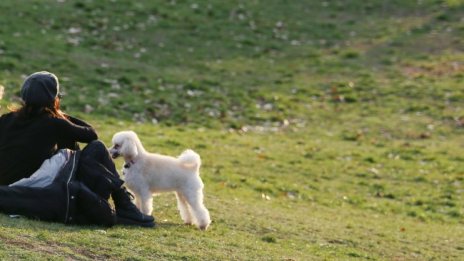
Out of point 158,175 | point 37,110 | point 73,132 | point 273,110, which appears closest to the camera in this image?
point 37,110

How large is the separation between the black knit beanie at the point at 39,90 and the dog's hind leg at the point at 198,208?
2.19 metres

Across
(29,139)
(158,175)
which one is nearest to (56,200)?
(29,139)

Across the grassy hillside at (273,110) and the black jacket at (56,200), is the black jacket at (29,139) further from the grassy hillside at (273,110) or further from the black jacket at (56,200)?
the grassy hillside at (273,110)

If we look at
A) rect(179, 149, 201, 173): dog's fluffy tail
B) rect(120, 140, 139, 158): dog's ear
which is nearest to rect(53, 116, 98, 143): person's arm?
rect(120, 140, 139, 158): dog's ear

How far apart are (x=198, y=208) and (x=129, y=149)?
1.16 metres

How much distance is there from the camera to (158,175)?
446 inches

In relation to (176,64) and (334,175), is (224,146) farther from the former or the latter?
(176,64)

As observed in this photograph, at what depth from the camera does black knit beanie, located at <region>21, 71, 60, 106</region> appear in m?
10.2

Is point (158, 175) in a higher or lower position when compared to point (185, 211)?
higher

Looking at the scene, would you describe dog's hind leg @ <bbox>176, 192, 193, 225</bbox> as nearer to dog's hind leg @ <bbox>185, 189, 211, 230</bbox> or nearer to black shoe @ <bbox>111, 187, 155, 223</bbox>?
dog's hind leg @ <bbox>185, 189, 211, 230</bbox>

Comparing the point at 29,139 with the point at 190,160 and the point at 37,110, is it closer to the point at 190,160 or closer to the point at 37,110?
the point at 37,110

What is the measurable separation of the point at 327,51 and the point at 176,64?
522cm

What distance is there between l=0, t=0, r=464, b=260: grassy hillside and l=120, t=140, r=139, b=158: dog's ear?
0.97 m

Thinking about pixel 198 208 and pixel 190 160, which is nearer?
pixel 190 160
